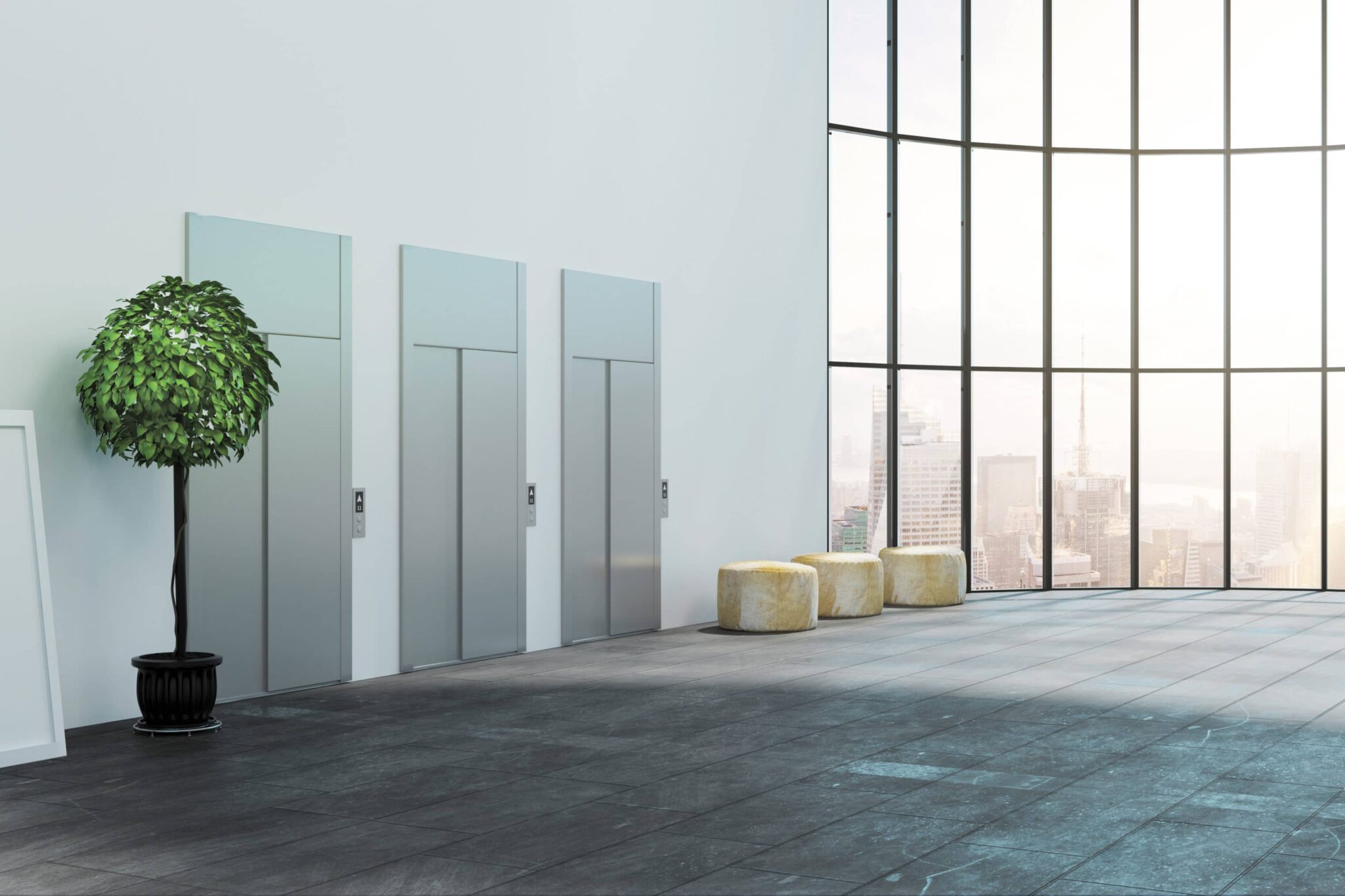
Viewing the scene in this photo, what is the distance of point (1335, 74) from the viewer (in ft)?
56.2

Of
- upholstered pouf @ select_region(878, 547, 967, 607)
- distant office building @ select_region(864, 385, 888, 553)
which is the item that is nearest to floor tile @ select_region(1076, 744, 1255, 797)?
upholstered pouf @ select_region(878, 547, 967, 607)

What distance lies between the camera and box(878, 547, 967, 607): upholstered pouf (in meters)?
15.1

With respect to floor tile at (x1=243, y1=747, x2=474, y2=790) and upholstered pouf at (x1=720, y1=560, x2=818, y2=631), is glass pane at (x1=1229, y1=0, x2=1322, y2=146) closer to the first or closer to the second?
upholstered pouf at (x1=720, y1=560, x2=818, y2=631)

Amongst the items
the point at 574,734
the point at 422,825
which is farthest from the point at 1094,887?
the point at 574,734

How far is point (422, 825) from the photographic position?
593cm

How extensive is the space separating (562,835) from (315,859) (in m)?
1.01

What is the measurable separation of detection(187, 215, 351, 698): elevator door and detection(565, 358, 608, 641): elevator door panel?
2576 millimetres

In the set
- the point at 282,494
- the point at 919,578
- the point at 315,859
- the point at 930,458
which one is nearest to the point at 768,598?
the point at 919,578

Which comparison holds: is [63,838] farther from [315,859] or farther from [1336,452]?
[1336,452]

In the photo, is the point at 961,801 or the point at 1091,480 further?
the point at 1091,480

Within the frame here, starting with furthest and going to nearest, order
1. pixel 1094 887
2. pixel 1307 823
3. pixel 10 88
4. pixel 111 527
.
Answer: pixel 111 527 → pixel 10 88 → pixel 1307 823 → pixel 1094 887

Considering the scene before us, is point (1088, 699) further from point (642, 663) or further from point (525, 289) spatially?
point (525, 289)

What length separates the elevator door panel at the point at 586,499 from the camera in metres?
12.0

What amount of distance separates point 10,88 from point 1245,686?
8.79 metres
